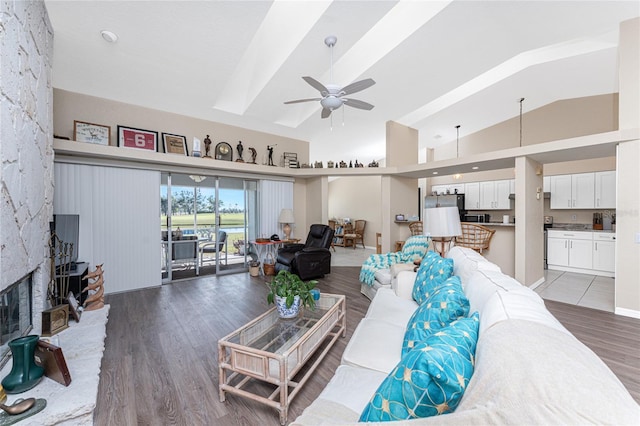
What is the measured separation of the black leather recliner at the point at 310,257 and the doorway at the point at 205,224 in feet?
3.78

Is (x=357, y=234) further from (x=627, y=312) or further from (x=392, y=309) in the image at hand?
(x=392, y=309)

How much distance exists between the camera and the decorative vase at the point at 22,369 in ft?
5.42

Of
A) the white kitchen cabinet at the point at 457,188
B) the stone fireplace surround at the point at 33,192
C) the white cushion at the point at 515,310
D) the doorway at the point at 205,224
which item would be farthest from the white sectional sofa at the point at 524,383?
the white kitchen cabinet at the point at 457,188

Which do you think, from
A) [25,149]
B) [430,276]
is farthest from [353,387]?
[25,149]

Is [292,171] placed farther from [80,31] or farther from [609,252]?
[609,252]

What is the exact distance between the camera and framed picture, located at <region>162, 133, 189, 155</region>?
15.6ft

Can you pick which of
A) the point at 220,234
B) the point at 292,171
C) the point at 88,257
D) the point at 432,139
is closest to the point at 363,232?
the point at 432,139

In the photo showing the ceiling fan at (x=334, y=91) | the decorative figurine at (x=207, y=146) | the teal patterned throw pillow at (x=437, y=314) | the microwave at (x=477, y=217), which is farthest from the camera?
the microwave at (x=477, y=217)

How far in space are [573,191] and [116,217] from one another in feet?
29.3

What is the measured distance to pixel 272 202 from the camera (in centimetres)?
607

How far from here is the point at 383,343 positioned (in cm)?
170

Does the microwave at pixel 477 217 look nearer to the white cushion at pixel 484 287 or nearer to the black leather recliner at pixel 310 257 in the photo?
the black leather recliner at pixel 310 257

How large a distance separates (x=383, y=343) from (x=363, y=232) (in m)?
7.66

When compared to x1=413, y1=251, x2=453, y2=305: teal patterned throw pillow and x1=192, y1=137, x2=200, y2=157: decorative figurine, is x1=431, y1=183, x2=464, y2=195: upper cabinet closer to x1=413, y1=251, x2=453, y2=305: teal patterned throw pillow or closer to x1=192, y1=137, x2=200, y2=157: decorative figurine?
x1=413, y1=251, x2=453, y2=305: teal patterned throw pillow
